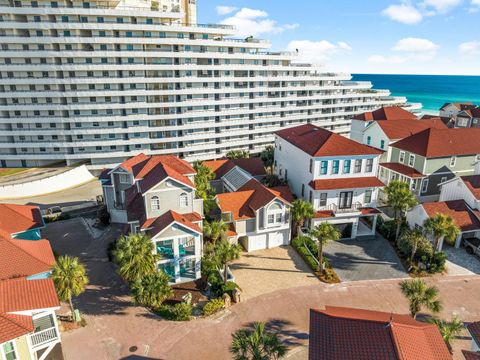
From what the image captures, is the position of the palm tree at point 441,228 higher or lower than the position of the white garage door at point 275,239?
higher

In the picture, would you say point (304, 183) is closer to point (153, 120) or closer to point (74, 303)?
point (74, 303)

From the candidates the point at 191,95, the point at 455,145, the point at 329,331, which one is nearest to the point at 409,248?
the point at 329,331

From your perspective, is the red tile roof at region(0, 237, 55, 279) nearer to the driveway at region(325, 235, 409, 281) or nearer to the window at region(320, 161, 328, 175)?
the driveway at region(325, 235, 409, 281)

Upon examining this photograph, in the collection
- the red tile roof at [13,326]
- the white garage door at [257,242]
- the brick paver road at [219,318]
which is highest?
the red tile roof at [13,326]


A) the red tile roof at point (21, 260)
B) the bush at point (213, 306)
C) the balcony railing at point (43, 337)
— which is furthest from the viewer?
the bush at point (213, 306)

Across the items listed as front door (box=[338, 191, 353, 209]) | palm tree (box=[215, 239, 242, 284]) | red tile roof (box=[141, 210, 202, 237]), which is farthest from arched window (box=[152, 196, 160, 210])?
front door (box=[338, 191, 353, 209])

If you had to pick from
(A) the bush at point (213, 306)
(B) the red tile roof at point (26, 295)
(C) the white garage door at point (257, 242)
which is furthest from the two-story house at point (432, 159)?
(B) the red tile roof at point (26, 295)

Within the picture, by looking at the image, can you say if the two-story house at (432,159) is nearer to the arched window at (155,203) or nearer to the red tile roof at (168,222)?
the red tile roof at (168,222)
